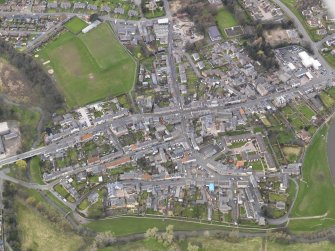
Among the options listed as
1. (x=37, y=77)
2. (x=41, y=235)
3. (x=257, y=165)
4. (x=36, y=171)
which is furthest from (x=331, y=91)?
(x=41, y=235)

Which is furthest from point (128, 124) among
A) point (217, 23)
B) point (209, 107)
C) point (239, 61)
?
point (217, 23)

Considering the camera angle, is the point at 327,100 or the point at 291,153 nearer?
the point at 291,153

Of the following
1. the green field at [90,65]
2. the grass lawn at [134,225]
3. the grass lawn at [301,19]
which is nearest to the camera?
the grass lawn at [134,225]

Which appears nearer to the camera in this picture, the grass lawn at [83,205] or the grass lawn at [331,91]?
the grass lawn at [83,205]

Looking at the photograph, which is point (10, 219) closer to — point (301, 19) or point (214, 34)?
point (214, 34)

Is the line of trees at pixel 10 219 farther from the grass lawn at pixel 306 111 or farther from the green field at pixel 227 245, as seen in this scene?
the grass lawn at pixel 306 111

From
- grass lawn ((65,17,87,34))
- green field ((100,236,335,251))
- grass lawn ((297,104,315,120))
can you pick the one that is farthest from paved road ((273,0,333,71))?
grass lawn ((65,17,87,34))

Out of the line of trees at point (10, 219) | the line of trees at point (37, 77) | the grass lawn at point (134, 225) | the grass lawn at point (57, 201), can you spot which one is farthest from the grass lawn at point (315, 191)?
the line of trees at point (37, 77)

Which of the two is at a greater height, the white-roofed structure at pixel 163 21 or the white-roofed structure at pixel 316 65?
the white-roofed structure at pixel 163 21
